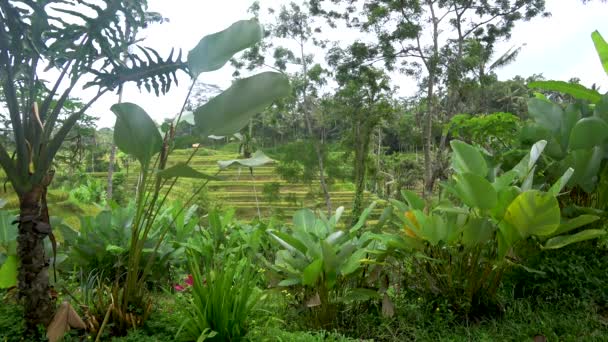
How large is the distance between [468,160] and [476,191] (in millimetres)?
342

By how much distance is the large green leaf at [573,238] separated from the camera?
179 cm

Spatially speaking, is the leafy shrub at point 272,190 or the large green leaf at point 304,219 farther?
the leafy shrub at point 272,190

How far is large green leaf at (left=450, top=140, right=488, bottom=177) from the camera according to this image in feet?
6.68

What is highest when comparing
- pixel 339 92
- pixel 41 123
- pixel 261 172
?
pixel 339 92

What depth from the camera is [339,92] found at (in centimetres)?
1288

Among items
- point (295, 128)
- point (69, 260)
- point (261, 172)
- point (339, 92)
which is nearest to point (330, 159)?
point (339, 92)

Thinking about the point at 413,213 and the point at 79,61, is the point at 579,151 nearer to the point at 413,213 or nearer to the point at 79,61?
the point at 413,213

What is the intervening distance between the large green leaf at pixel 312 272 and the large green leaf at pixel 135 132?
2.19 ft

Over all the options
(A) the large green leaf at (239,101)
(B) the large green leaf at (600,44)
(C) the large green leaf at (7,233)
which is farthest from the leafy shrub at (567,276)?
(C) the large green leaf at (7,233)

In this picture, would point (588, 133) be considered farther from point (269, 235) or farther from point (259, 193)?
point (259, 193)

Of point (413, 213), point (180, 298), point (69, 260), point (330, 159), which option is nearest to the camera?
point (180, 298)

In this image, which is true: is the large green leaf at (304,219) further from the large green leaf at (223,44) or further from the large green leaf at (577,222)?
the large green leaf at (577,222)

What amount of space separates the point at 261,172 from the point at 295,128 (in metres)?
2.97

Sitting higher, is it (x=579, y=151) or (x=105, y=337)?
(x=579, y=151)
